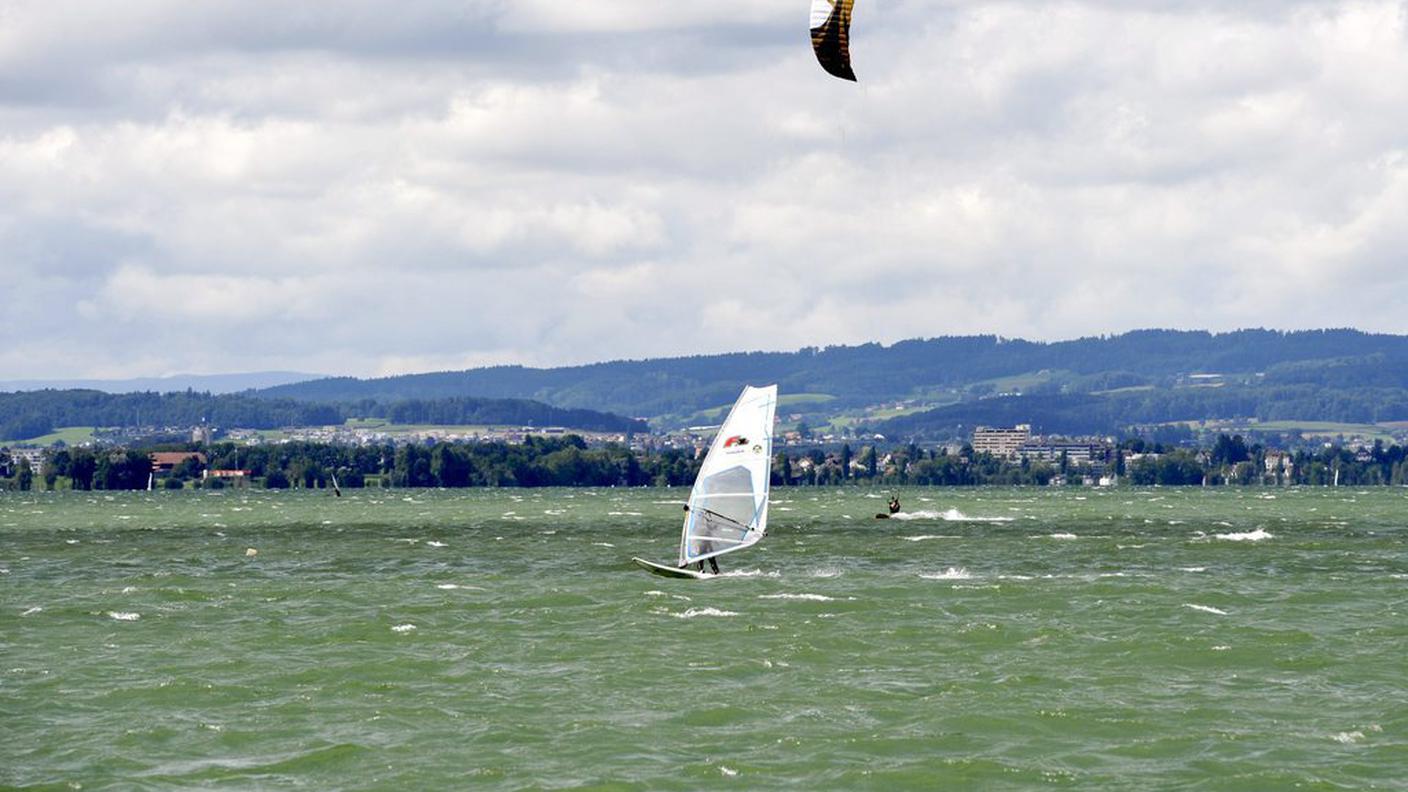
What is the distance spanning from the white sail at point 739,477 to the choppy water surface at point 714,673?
205 centimetres

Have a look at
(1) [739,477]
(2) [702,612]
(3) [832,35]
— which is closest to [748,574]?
(1) [739,477]

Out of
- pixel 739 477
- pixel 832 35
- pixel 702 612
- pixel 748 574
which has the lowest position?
pixel 702 612

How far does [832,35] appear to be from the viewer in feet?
194

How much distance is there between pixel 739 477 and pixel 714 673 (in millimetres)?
19674

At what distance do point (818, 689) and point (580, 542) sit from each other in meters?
62.0

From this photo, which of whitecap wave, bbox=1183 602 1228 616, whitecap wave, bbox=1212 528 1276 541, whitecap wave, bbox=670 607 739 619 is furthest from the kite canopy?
whitecap wave, bbox=1212 528 1276 541

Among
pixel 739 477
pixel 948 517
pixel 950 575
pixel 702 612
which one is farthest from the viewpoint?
pixel 948 517

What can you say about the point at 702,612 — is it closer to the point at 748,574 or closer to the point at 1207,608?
the point at 1207,608

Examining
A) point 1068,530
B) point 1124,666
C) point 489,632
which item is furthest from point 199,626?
point 1068,530

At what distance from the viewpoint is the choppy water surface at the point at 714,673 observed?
35.3 meters

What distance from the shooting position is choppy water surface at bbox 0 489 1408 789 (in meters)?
35.3

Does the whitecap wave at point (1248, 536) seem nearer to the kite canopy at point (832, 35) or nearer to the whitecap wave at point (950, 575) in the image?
the whitecap wave at point (950, 575)

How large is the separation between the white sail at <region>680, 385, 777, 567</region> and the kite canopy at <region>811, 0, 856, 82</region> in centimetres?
1052

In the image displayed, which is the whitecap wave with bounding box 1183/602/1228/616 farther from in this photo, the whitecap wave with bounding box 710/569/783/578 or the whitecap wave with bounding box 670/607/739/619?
the whitecap wave with bounding box 710/569/783/578
